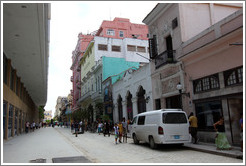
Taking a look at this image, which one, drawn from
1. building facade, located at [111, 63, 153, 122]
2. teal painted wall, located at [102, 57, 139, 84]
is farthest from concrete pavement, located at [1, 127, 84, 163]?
teal painted wall, located at [102, 57, 139, 84]

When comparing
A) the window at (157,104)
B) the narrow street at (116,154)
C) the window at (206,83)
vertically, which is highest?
the window at (206,83)

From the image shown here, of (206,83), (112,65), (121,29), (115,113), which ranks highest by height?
(121,29)

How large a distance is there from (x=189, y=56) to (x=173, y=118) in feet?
16.2

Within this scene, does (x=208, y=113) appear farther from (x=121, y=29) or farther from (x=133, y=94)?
(x=121, y=29)

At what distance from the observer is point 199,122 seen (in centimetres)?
1452

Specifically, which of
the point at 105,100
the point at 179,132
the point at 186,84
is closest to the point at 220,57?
the point at 186,84

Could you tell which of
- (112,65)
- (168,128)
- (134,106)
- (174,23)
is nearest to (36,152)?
(168,128)

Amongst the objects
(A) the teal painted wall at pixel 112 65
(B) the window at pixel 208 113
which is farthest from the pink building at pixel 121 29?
(B) the window at pixel 208 113

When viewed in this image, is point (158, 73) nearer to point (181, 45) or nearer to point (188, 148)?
point (181, 45)

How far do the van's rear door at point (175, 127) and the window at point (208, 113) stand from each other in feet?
7.91

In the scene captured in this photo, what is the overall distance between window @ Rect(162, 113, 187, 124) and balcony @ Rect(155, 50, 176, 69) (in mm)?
5810

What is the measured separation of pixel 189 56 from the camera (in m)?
14.8

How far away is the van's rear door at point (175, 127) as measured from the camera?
11141mm

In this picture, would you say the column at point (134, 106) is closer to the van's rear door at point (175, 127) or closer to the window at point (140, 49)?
the van's rear door at point (175, 127)
